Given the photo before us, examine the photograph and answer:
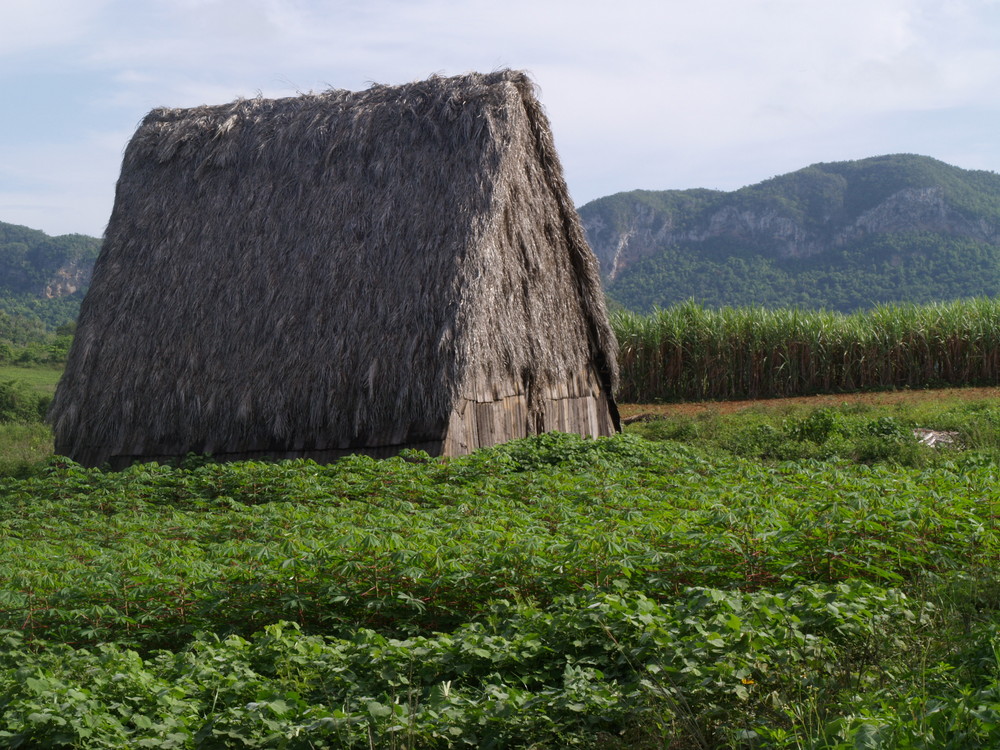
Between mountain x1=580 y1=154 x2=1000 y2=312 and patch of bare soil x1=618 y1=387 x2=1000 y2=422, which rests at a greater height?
mountain x1=580 y1=154 x2=1000 y2=312

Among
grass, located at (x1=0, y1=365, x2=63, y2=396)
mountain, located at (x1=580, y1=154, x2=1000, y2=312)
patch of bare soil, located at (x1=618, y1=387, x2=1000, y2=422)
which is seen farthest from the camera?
mountain, located at (x1=580, y1=154, x2=1000, y2=312)

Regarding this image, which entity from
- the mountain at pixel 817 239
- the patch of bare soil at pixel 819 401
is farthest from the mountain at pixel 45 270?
the patch of bare soil at pixel 819 401

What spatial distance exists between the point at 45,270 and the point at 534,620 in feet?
218

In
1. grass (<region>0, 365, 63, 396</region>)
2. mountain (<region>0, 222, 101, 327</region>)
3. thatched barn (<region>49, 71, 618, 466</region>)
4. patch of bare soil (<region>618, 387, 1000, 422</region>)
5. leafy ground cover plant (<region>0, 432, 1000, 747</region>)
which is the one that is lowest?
leafy ground cover plant (<region>0, 432, 1000, 747</region>)

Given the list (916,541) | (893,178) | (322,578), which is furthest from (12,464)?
(893,178)

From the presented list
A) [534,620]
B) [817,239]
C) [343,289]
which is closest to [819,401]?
[343,289]

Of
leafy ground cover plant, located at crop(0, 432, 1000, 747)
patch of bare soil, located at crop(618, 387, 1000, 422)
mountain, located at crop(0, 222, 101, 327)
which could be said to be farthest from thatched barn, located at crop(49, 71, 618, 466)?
mountain, located at crop(0, 222, 101, 327)

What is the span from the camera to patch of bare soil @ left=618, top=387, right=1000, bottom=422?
16.0 meters

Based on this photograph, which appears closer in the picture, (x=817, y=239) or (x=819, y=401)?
(x=819, y=401)

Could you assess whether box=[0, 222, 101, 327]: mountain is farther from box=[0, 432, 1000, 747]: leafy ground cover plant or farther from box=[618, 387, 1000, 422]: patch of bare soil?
box=[0, 432, 1000, 747]: leafy ground cover plant

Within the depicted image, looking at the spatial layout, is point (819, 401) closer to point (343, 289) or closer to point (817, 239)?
point (343, 289)

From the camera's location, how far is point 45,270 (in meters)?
61.9

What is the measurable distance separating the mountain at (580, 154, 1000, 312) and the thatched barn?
175ft

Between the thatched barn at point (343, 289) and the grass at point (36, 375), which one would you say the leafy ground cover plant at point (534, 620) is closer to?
the thatched barn at point (343, 289)
